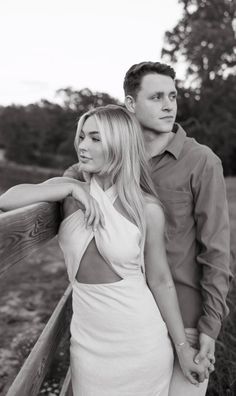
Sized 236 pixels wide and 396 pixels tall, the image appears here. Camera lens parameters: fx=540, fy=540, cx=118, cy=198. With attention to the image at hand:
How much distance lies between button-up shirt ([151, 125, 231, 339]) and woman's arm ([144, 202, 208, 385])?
0.48 feet

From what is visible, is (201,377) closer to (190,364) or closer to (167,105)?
(190,364)

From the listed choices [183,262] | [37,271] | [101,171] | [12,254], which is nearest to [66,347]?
[183,262]

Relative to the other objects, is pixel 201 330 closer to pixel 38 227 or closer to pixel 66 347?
pixel 38 227

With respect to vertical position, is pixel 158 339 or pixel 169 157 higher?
pixel 169 157

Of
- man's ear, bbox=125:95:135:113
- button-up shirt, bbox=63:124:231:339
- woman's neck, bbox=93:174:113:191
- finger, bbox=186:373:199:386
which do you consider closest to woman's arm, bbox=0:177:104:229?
woman's neck, bbox=93:174:113:191

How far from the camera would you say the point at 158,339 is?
2.06 meters

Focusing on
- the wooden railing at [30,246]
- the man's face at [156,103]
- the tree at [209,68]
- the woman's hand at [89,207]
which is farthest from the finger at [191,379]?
the tree at [209,68]

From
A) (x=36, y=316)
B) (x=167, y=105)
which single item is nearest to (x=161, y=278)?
(x=167, y=105)

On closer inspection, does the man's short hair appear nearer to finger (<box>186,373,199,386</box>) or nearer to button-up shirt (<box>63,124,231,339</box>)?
button-up shirt (<box>63,124,231,339</box>)

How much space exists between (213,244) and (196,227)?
0.15 m

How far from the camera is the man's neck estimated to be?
2436 millimetres

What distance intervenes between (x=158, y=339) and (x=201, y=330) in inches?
10.5

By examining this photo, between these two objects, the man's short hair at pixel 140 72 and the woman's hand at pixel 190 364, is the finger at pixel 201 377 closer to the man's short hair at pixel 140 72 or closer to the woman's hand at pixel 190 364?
the woman's hand at pixel 190 364

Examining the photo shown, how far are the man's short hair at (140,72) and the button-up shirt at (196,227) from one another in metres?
0.29
